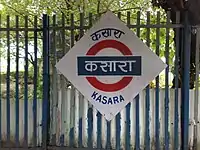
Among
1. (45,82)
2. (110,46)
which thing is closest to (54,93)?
(45,82)

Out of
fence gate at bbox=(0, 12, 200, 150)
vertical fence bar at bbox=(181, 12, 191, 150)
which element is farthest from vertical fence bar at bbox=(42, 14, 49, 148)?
vertical fence bar at bbox=(181, 12, 191, 150)

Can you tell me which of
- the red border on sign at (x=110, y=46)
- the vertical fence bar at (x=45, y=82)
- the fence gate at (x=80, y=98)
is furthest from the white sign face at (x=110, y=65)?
the vertical fence bar at (x=45, y=82)

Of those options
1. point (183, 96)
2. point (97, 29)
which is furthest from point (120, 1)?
point (183, 96)

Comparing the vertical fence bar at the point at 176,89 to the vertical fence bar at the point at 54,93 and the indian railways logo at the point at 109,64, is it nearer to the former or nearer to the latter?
the indian railways logo at the point at 109,64

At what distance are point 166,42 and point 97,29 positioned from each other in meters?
0.99

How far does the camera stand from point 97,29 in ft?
17.7

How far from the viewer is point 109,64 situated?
536cm

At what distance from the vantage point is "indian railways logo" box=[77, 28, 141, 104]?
210 inches

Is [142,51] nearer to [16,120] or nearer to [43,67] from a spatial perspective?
[43,67]

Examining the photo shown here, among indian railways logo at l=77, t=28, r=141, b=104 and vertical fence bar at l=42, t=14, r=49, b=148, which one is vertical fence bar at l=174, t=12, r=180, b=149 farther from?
vertical fence bar at l=42, t=14, r=49, b=148

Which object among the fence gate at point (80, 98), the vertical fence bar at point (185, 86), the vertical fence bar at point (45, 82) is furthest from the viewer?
the vertical fence bar at point (45, 82)

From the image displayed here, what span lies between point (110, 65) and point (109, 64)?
20 mm

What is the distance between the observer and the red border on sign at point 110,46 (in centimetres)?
535

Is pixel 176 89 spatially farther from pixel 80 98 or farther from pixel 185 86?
pixel 80 98
